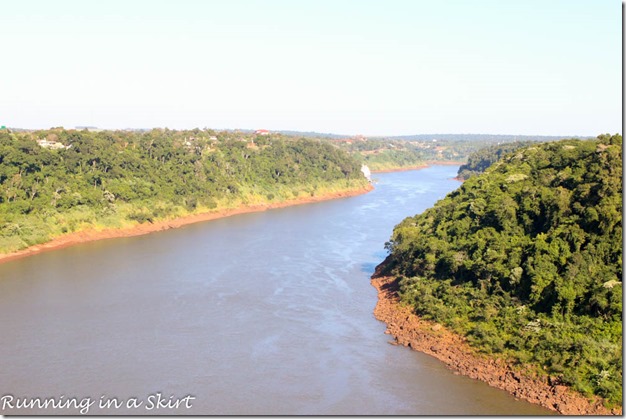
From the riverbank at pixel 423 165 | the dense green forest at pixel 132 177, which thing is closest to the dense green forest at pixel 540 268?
the dense green forest at pixel 132 177

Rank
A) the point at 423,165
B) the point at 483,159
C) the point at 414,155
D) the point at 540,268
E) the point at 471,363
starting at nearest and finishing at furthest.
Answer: the point at 471,363 → the point at 540,268 → the point at 483,159 → the point at 423,165 → the point at 414,155

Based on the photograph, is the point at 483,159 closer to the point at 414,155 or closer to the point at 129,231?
the point at 414,155

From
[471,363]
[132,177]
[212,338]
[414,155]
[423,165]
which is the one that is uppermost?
[132,177]

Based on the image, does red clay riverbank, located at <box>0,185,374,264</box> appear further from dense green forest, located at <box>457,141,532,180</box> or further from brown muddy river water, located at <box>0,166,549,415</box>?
dense green forest, located at <box>457,141,532,180</box>

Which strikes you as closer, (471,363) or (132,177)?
(471,363)

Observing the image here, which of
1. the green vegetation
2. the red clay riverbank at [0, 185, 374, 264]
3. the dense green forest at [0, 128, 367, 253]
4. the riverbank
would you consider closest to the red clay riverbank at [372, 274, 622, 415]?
the red clay riverbank at [0, 185, 374, 264]

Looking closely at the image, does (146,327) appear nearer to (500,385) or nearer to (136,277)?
Result: (136,277)

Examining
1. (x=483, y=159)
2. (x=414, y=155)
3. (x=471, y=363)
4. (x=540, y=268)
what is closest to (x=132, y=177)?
(x=540, y=268)
